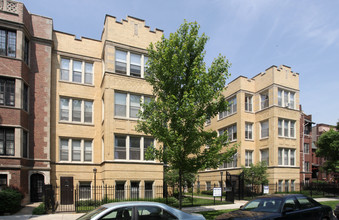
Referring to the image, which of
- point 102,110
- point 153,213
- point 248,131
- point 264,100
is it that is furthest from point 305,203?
point 264,100

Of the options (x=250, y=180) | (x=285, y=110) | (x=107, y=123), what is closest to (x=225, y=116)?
(x=285, y=110)

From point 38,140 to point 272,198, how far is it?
649 inches

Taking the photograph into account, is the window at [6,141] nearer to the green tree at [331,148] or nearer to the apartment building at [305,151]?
the green tree at [331,148]

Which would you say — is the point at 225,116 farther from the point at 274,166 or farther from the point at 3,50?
the point at 3,50

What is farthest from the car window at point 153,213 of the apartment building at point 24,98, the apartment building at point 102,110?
the apartment building at point 24,98

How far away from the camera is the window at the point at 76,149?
2064 centimetres

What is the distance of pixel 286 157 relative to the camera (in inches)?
1136

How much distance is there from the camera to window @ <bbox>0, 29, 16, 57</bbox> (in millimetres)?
17812

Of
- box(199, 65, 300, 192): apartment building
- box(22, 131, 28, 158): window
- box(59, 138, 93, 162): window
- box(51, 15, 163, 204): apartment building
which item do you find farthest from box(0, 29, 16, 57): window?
box(199, 65, 300, 192): apartment building

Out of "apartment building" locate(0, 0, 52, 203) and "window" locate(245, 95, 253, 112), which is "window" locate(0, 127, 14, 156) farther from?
"window" locate(245, 95, 253, 112)

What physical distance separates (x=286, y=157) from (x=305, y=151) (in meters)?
9.75

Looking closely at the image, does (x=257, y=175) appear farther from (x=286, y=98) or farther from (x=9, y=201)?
(x=9, y=201)

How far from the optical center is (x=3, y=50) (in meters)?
17.8

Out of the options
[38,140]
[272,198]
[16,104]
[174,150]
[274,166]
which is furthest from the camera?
[274,166]
